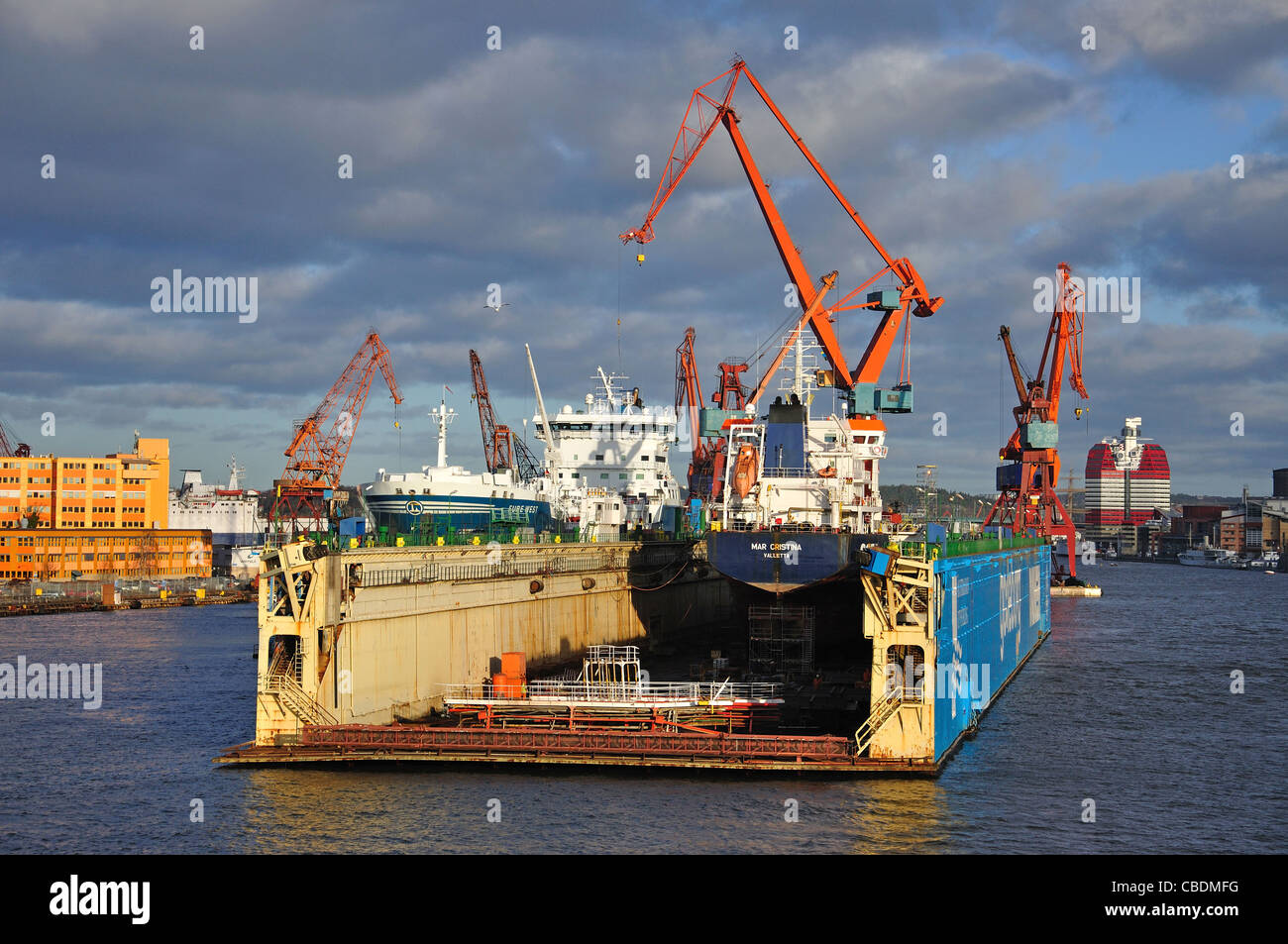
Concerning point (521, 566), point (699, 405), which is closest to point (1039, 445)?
point (699, 405)

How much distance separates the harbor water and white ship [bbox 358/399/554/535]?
1629 centimetres

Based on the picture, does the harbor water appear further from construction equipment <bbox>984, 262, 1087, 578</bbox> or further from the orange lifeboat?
construction equipment <bbox>984, 262, 1087, 578</bbox>

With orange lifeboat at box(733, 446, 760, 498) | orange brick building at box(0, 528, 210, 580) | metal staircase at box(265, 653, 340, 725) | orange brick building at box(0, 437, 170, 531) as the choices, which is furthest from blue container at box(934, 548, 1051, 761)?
orange brick building at box(0, 437, 170, 531)

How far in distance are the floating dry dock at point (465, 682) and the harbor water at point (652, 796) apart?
27.1 inches

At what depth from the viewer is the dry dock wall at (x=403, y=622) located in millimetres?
36219

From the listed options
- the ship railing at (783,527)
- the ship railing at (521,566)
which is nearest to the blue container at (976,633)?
the ship railing at (783,527)

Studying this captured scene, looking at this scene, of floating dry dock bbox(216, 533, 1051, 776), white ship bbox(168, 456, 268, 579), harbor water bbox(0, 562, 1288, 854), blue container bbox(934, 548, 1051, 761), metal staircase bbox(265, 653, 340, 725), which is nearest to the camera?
harbor water bbox(0, 562, 1288, 854)

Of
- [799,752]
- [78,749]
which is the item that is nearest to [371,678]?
[78,749]

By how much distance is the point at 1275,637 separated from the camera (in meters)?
83.9

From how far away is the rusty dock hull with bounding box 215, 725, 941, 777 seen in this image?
3494 cm

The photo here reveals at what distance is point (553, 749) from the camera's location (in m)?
36.0

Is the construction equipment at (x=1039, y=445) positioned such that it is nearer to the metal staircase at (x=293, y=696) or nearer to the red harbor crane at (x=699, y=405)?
the red harbor crane at (x=699, y=405)

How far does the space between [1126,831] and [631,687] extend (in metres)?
17.5
